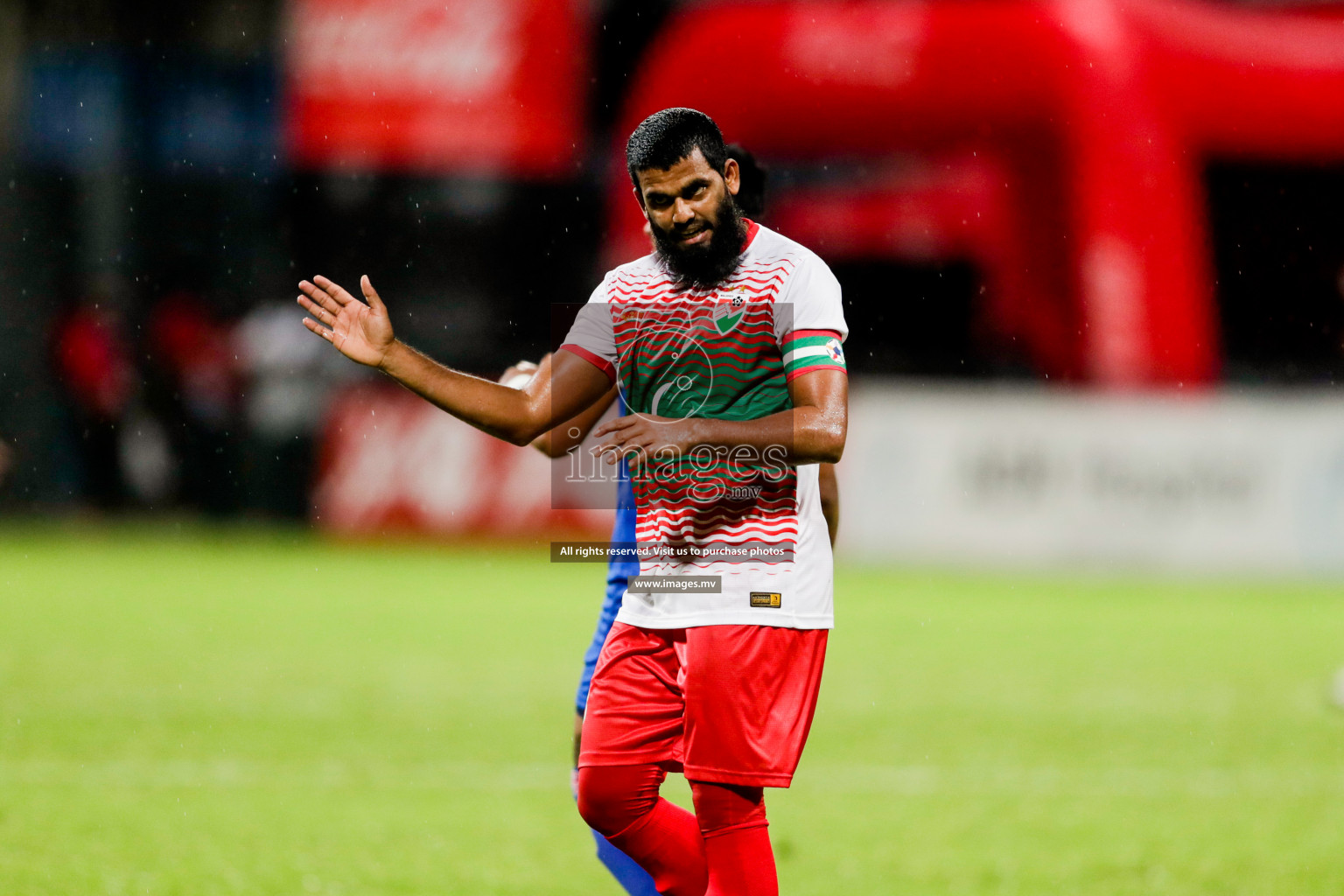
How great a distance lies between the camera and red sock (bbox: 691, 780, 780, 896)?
3451 mm

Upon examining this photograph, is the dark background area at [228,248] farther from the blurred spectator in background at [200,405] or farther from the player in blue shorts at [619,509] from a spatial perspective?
the player in blue shorts at [619,509]

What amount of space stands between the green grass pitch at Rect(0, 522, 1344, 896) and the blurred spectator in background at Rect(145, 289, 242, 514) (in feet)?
10.0

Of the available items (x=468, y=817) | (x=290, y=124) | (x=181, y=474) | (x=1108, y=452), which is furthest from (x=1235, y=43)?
(x=468, y=817)

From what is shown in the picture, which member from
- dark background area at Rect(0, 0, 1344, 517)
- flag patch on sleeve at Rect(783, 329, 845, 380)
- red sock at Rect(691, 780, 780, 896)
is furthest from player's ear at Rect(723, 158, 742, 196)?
dark background area at Rect(0, 0, 1344, 517)

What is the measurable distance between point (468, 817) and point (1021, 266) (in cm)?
1303

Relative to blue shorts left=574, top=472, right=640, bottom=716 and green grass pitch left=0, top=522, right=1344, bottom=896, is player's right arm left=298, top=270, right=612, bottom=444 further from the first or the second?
green grass pitch left=0, top=522, right=1344, bottom=896

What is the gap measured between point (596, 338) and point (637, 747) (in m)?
0.90

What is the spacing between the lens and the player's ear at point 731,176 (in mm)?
3473

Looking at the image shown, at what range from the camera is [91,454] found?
58.4 feet

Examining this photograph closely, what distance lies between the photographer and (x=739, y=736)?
11.2 feet

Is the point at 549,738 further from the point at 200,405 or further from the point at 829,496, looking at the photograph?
the point at 200,405

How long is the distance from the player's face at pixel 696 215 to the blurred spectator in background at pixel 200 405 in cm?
1420

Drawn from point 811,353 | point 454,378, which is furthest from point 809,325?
point 454,378

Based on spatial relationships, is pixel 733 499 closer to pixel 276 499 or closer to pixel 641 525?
pixel 641 525
